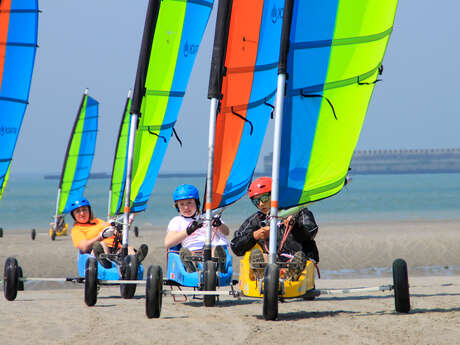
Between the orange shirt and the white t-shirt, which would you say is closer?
the white t-shirt

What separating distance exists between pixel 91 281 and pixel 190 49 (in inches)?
165

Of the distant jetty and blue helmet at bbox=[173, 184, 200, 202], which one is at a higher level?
the distant jetty

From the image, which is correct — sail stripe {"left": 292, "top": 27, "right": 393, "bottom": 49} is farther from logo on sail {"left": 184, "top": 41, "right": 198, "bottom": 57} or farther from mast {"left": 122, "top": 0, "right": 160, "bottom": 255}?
logo on sail {"left": 184, "top": 41, "right": 198, "bottom": 57}

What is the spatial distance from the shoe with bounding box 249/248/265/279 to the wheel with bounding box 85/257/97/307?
1.93 meters

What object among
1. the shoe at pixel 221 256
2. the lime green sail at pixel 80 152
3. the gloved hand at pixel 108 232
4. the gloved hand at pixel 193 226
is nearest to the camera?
the gloved hand at pixel 193 226

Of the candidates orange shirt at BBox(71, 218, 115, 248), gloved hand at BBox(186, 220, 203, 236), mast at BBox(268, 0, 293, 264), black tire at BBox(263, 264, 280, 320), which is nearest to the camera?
black tire at BBox(263, 264, 280, 320)

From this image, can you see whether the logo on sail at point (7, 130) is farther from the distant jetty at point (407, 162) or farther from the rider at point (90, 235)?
the distant jetty at point (407, 162)

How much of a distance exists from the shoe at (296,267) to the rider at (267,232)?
0.14 m

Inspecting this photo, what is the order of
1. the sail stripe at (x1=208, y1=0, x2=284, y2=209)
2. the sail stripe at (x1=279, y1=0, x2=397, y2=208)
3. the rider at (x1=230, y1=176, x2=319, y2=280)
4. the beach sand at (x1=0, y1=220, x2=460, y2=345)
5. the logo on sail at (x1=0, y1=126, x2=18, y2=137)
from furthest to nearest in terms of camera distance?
the logo on sail at (x1=0, y1=126, x2=18, y2=137)
the sail stripe at (x1=208, y1=0, x2=284, y2=209)
the rider at (x1=230, y1=176, x2=319, y2=280)
the sail stripe at (x1=279, y1=0, x2=397, y2=208)
the beach sand at (x1=0, y1=220, x2=460, y2=345)

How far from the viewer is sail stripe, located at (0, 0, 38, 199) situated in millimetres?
10852

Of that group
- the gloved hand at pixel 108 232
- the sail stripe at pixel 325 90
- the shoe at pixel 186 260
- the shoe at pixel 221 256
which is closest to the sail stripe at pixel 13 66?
the gloved hand at pixel 108 232

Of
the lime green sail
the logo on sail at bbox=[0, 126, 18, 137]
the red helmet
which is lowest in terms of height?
the red helmet

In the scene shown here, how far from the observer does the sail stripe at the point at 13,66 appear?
1085 cm

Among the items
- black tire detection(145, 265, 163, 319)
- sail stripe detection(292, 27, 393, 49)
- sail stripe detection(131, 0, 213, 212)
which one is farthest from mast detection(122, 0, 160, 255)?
sail stripe detection(292, 27, 393, 49)
